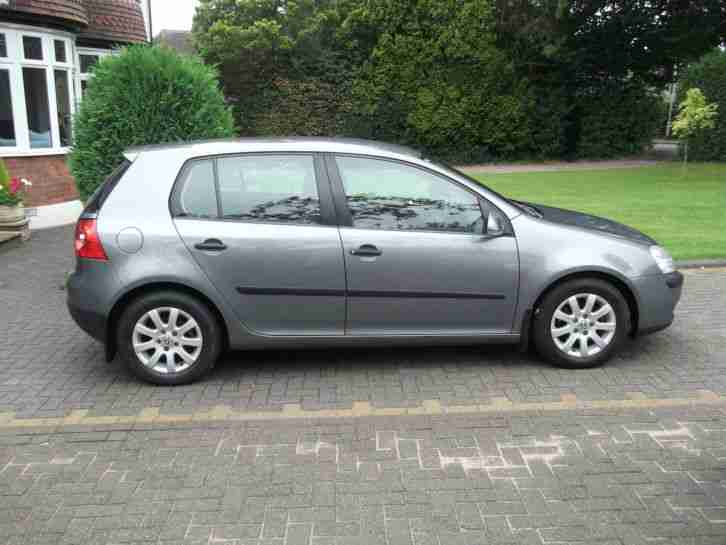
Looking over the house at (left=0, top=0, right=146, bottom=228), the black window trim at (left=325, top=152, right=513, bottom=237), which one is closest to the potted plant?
the house at (left=0, top=0, right=146, bottom=228)

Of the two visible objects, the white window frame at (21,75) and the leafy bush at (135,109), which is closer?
the leafy bush at (135,109)

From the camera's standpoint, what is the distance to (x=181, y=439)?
4.27m

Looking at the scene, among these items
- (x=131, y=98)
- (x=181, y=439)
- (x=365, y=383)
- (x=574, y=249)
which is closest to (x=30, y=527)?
(x=181, y=439)

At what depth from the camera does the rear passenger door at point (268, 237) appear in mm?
5004

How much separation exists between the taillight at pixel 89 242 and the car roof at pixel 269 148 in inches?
23.1

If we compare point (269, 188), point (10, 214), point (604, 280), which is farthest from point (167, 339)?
point (10, 214)

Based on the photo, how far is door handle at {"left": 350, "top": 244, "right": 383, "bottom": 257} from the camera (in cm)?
502

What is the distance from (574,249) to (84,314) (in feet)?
11.5

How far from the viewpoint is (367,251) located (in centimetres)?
503

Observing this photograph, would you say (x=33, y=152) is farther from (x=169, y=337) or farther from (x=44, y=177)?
(x=169, y=337)

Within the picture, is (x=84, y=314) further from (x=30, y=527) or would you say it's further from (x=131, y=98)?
(x=131, y=98)

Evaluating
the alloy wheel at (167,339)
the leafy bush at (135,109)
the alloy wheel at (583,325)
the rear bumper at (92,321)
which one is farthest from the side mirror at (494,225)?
the leafy bush at (135,109)

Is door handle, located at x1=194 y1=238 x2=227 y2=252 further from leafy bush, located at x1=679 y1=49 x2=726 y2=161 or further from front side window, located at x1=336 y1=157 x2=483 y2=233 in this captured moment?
leafy bush, located at x1=679 y1=49 x2=726 y2=161

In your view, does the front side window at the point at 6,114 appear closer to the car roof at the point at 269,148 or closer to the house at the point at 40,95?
the house at the point at 40,95
